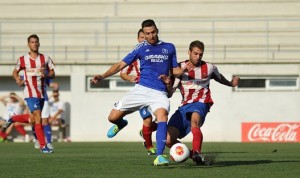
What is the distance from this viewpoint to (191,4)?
2700 cm

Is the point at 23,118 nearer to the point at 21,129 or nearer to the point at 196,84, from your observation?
the point at 196,84

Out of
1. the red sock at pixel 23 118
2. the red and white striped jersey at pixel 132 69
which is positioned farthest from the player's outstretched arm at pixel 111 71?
the red sock at pixel 23 118

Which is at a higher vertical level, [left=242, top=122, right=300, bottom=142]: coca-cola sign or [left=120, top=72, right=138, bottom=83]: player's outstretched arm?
[left=120, top=72, right=138, bottom=83]: player's outstretched arm

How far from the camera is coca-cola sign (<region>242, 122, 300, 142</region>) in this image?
23.1 metres

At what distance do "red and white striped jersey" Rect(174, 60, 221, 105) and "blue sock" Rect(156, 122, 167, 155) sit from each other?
2.99 ft

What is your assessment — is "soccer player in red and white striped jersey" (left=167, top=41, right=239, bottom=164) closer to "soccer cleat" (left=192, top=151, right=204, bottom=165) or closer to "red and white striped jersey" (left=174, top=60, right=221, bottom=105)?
"red and white striped jersey" (left=174, top=60, right=221, bottom=105)

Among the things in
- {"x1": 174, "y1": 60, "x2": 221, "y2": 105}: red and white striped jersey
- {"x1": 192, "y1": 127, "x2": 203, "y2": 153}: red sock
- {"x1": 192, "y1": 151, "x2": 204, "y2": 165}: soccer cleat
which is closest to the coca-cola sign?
{"x1": 174, "y1": 60, "x2": 221, "y2": 105}: red and white striped jersey

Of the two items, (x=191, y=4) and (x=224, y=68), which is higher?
(x=191, y=4)

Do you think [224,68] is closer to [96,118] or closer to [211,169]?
[96,118]

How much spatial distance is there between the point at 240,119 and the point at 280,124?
3.70ft

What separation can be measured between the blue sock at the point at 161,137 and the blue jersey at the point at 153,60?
571 mm

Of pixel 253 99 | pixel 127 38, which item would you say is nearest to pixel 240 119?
pixel 253 99

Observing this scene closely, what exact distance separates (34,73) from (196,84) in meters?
4.84

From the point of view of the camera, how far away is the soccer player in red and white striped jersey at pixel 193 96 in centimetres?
1069
